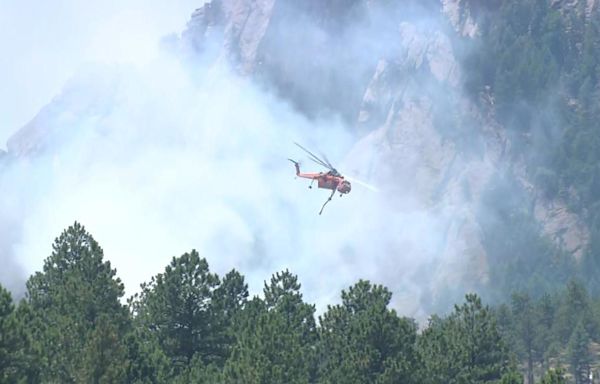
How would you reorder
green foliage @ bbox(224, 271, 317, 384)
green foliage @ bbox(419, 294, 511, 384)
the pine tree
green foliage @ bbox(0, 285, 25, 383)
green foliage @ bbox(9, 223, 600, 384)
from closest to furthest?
green foliage @ bbox(0, 285, 25, 383), green foliage @ bbox(9, 223, 600, 384), green foliage @ bbox(224, 271, 317, 384), green foliage @ bbox(419, 294, 511, 384), the pine tree

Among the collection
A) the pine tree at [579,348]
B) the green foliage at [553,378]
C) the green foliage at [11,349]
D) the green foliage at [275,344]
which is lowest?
the green foliage at [11,349]

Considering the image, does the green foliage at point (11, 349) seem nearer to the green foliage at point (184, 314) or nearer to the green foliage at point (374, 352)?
the green foliage at point (374, 352)

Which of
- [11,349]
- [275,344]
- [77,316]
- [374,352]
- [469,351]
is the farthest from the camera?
[469,351]

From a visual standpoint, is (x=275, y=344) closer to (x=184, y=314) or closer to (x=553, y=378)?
(x=184, y=314)

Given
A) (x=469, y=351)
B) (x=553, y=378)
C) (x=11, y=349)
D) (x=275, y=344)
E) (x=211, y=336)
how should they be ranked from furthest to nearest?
1. (x=211, y=336)
2. (x=469, y=351)
3. (x=275, y=344)
4. (x=11, y=349)
5. (x=553, y=378)

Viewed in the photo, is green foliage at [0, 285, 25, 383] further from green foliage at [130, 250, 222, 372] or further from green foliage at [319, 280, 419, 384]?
green foliage at [130, 250, 222, 372]

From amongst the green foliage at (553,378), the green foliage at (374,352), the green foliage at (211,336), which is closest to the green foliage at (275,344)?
the green foliage at (211,336)

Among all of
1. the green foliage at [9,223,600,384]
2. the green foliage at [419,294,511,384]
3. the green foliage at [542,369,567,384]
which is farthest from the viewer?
the green foliage at [419,294,511,384]

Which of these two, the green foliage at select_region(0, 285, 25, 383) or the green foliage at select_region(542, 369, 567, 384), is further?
the green foliage at select_region(0, 285, 25, 383)

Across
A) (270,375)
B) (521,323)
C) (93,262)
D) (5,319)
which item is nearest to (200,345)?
(93,262)

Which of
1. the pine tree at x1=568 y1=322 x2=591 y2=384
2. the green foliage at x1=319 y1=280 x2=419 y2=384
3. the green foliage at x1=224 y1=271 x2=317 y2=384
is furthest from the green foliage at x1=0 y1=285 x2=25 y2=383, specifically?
the pine tree at x1=568 y1=322 x2=591 y2=384

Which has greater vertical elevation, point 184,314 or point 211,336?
point 184,314

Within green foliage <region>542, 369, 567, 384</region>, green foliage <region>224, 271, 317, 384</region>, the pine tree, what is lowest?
green foliage <region>542, 369, 567, 384</region>

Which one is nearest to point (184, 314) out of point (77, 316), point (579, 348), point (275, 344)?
point (77, 316)
